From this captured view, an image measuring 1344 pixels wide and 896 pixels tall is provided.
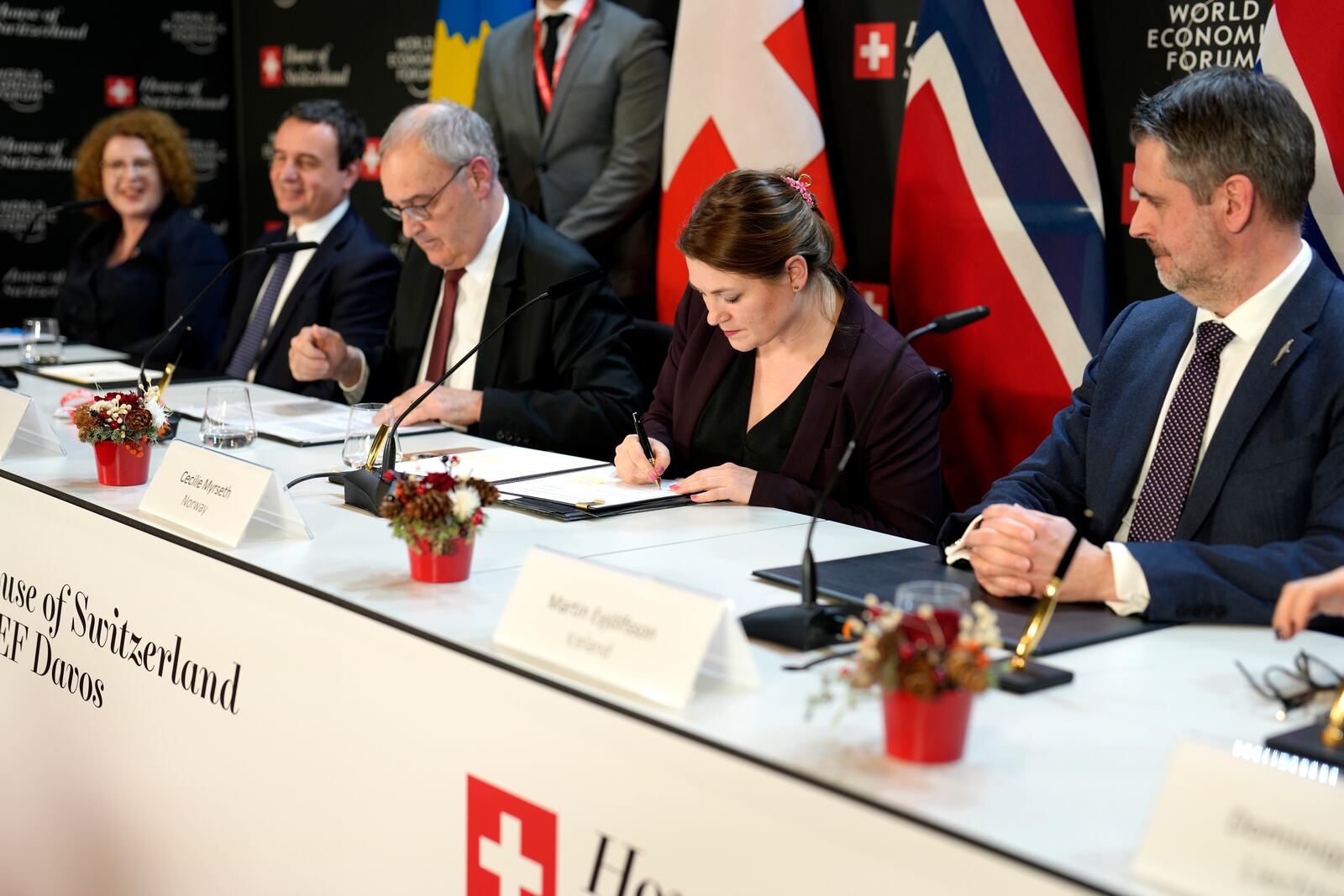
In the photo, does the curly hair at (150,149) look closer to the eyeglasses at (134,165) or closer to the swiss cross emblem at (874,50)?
the eyeglasses at (134,165)

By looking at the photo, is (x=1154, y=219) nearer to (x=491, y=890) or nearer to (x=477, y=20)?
(x=491, y=890)

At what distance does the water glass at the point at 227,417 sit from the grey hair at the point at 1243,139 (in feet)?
5.50

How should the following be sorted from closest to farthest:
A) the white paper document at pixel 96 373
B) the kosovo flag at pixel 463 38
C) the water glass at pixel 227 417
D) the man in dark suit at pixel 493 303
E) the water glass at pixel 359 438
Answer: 1. the water glass at pixel 359 438
2. the water glass at pixel 227 417
3. the man in dark suit at pixel 493 303
4. the white paper document at pixel 96 373
5. the kosovo flag at pixel 463 38

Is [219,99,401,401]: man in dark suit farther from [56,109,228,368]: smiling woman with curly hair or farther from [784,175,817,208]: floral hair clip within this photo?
[784,175,817,208]: floral hair clip

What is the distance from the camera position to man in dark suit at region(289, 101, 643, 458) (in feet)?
10.9

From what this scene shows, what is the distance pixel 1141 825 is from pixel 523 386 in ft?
8.08

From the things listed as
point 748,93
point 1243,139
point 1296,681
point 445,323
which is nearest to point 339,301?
point 445,323

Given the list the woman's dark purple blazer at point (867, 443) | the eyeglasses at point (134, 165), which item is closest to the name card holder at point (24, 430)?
the woman's dark purple blazer at point (867, 443)

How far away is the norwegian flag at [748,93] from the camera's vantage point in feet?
11.9

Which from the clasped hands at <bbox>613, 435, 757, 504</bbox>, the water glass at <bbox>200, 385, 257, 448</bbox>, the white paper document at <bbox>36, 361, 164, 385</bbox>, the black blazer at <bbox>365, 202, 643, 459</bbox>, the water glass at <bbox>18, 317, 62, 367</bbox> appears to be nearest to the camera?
the clasped hands at <bbox>613, 435, 757, 504</bbox>

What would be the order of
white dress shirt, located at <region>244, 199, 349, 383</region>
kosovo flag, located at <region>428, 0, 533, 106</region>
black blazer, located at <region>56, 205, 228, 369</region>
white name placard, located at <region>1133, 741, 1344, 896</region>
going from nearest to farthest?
1. white name placard, located at <region>1133, 741, 1344, 896</region>
2. white dress shirt, located at <region>244, 199, 349, 383</region>
3. kosovo flag, located at <region>428, 0, 533, 106</region>
4. black blazer, located at <region>56, 205, 228, 369</region>

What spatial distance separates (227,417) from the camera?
2598 millimetres

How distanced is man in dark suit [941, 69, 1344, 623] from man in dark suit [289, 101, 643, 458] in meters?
1.36

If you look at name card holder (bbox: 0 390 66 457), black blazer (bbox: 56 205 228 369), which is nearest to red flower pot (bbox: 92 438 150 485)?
name card holder (bbox: 0 390 66 457)
